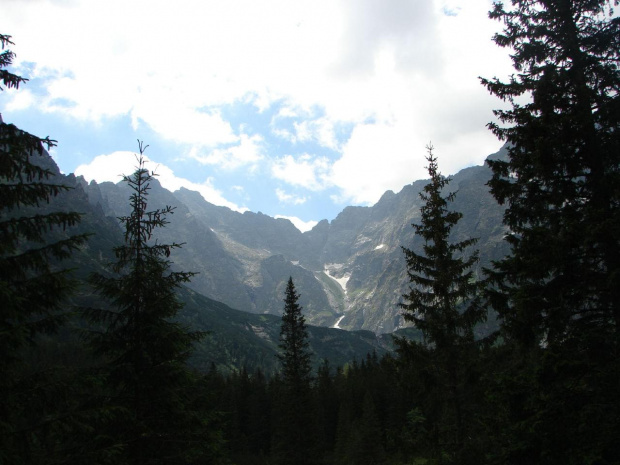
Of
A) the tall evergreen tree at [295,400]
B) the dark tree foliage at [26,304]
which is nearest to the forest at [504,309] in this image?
the dark tree foliage at [26,304]

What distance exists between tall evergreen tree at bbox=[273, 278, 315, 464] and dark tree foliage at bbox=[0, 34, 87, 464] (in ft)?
84.1

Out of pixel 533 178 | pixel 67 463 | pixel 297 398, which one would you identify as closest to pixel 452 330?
pixel 533 178

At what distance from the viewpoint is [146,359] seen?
36.9 ft

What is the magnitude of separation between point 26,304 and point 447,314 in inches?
549

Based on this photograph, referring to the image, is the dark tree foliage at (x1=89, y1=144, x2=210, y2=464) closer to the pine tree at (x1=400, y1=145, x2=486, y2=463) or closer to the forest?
the forest

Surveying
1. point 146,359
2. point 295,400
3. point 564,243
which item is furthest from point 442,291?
point 295,400

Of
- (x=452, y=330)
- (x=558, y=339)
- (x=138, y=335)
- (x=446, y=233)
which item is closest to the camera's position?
(x=558, y=339)

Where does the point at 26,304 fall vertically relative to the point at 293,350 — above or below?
above

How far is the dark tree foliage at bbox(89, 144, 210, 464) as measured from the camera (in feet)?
35.2

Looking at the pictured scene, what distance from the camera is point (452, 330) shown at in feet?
50.5

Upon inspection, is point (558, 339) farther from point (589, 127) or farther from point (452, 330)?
point (452, 330)

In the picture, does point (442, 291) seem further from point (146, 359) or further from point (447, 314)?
point (146, 359)

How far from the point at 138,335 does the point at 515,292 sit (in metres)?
10.4

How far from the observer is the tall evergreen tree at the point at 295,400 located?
3147 centimetres
